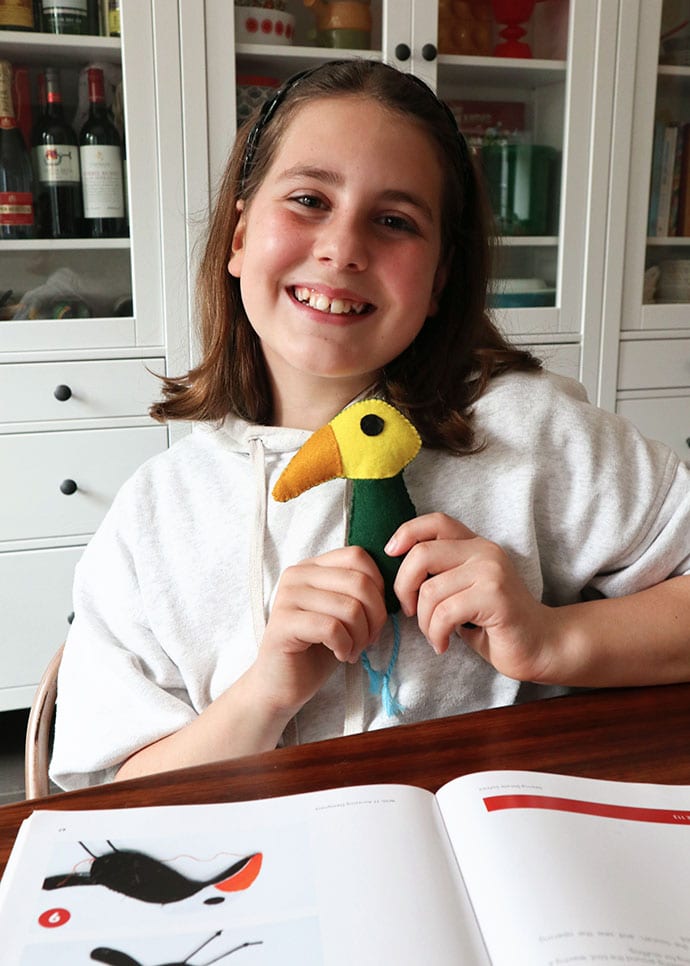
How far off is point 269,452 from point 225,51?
116 centimetres

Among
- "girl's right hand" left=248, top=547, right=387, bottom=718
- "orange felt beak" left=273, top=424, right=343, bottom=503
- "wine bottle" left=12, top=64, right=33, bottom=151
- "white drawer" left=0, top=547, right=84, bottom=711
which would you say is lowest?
"white drawer" left=0, top=547, right=84, bottom=711

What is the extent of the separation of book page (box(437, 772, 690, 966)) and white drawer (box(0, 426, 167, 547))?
4.53 feet

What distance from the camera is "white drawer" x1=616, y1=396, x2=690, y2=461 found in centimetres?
210

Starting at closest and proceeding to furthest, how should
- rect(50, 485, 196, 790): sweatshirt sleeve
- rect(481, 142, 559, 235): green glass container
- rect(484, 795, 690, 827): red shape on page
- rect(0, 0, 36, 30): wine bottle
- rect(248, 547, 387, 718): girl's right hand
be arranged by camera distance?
rect(484, 795, 690, 827): red shape on page, rect(248, 547, 387, 718): girl's right hand, rect(50, 485, 196, 790): sweatshirt sleeve, rect(0, 0, 36, 30): wine bottle, rect(481, 142, 559, 235): green glass container

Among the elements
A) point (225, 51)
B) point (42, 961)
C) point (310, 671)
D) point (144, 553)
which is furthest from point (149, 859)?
point (225, 51)

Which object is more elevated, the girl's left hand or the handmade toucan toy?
the handmade toucan toy

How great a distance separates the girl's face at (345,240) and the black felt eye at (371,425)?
141 mm

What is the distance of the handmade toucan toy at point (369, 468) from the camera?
0.69 m

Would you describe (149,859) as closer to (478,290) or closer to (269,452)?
(269,452)

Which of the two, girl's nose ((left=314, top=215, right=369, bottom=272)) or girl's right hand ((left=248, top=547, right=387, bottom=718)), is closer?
girl's right hand ((left=248, top=547, right=387, bottom=718))

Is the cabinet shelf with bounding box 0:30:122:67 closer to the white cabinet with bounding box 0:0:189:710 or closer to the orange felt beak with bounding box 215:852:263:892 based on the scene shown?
the white cabinet with bounding box 0:0:189:710

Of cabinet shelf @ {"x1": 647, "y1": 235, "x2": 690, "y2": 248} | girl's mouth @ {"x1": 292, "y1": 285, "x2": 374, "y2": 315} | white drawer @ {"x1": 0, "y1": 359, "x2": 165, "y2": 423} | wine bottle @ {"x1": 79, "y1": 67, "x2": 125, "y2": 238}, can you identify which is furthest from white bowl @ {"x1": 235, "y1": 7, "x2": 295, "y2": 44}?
girl's mouth @ {"x1": 292, "y1": 285, "x2": 374, "y2": 315}

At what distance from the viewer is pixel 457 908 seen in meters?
0.41

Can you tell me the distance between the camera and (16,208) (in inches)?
69.9
